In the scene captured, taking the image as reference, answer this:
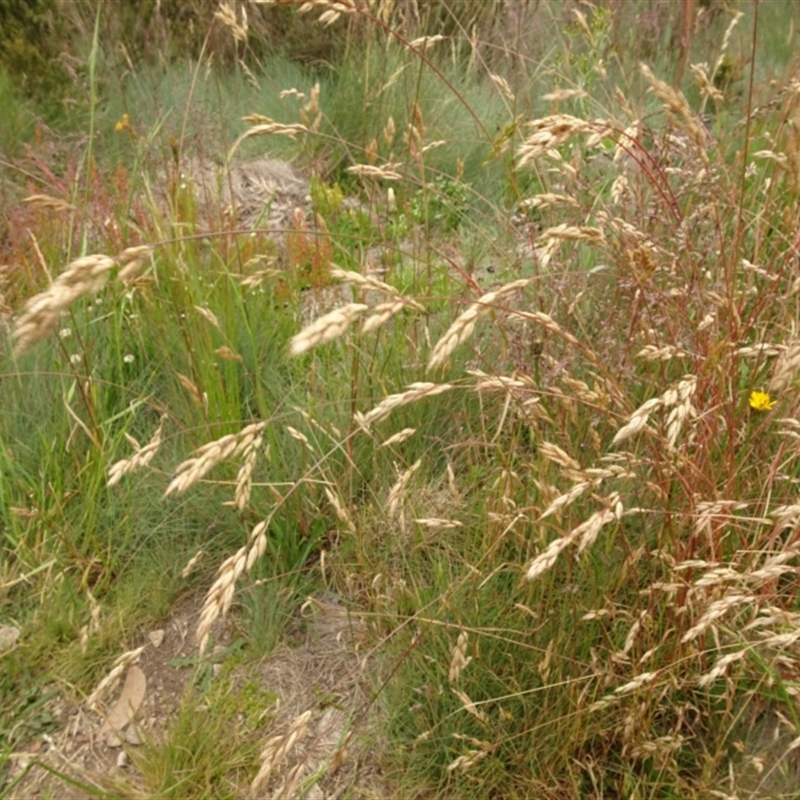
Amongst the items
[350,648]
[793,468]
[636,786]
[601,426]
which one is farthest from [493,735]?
[793,468]

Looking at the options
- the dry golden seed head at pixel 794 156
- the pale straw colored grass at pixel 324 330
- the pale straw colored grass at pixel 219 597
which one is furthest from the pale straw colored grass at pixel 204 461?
the dry golden seed head at pixel 794 156

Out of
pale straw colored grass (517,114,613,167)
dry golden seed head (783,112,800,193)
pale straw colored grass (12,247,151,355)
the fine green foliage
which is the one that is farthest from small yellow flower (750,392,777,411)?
pale straw colored grass (12,247,151,355)

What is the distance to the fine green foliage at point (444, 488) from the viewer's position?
1.40m

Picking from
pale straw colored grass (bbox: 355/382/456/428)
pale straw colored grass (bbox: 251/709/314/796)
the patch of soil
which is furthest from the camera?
the patch of soil

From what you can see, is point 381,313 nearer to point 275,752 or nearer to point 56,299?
point 56,299

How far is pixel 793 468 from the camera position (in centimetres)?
177

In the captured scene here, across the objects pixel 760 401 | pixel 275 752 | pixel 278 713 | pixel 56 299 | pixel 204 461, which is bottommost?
pixel 278 713

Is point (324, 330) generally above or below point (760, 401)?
→ above

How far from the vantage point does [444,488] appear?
80.1 inches

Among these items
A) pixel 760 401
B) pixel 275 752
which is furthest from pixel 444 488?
pixel 275 752

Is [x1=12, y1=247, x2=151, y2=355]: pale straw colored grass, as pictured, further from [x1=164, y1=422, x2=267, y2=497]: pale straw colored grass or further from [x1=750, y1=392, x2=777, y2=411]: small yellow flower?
[x1=750, y1=392, x2=777, y2=411]: small yellow flower

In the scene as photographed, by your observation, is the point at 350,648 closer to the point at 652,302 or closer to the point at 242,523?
the point at 242,523

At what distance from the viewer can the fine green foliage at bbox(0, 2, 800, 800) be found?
1400 mm

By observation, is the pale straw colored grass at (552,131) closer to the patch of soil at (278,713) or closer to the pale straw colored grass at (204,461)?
the pale straw colored grass at (204,461)
